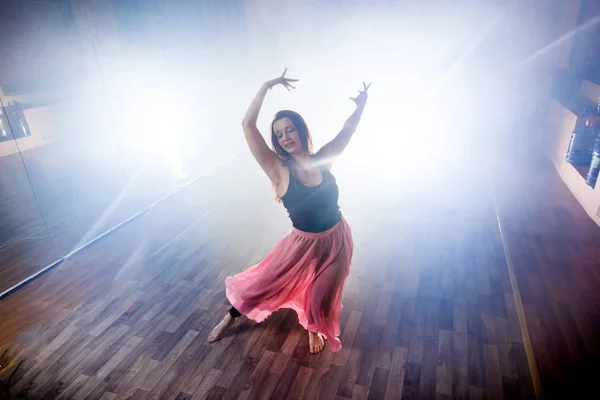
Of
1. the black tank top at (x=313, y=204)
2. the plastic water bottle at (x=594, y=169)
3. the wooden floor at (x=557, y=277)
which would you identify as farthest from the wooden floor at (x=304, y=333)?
the black tank top at (x=313, y=204)

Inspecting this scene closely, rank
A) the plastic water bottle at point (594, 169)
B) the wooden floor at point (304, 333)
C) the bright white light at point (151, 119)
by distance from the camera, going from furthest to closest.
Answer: the bright white light at point (151, 119)
the plastic water bottle at point (594, 169)
the wooden floor at point (304, 333)

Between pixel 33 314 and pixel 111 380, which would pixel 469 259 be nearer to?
pixel 111 380

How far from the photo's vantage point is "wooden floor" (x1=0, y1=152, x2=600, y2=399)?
81.5 inches

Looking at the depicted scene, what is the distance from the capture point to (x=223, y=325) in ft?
8.04

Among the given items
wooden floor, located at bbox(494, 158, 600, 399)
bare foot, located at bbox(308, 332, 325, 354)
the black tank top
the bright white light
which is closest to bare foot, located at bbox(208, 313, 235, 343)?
bare foot, located at bbox(308, 332, 325, 354)

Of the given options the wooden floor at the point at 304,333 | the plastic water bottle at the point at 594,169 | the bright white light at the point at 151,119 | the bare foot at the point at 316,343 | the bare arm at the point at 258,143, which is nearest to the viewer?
the bare arm at the point at 258,143

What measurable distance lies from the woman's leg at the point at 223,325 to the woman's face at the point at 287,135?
1.13m

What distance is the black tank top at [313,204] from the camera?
199 cm

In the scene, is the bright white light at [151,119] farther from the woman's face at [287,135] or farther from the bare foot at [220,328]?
the woman's face at [287,135]

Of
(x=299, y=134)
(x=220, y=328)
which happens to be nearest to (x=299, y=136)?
(x=299, y=134)

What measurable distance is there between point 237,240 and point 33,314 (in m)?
1.75

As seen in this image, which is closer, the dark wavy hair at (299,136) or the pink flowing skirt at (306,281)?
the dark wavy hair at (299,136)

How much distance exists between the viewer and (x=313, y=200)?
2.01 m

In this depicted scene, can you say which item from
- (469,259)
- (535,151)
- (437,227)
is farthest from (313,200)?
(535,151)
